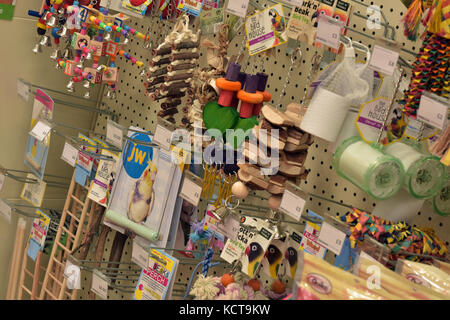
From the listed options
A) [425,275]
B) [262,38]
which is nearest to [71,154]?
[262,38]

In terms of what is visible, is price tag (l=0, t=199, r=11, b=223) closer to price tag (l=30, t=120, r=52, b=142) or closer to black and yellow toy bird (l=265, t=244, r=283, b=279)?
price tag (l=30, t=120, r=52, b=142)

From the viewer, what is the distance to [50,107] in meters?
2.54

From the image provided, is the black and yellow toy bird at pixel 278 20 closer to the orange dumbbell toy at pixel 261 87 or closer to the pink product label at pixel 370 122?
the orange dumbbell toy at pixel 261 87

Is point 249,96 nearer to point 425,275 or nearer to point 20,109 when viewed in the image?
point 425,275

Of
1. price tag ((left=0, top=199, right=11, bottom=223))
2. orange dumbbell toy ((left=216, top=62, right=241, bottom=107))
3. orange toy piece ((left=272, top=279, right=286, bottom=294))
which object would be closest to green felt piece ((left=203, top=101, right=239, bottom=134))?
orange dumbbell toy ((left=216, top=62, right=241, bottom=107))

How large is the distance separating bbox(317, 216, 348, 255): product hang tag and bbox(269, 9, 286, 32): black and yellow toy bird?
536 millimetres

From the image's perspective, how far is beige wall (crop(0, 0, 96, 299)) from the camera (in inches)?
101

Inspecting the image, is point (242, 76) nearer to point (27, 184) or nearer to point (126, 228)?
point (126, 228)

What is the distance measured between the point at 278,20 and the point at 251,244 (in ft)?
1.99

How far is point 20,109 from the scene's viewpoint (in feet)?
8.87
